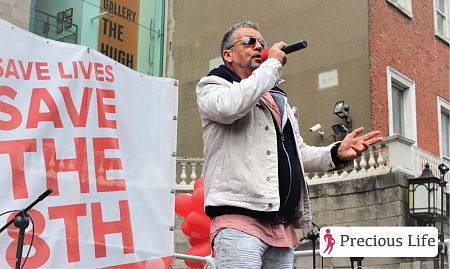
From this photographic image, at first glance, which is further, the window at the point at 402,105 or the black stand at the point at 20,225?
the window at the point at 402,105

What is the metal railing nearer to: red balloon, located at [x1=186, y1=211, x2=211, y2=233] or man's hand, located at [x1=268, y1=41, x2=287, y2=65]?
red balloon, located at [x1=186, y1=211, x2=211, y2=233]

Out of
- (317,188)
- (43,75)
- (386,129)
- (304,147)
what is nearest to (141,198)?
(43,75)

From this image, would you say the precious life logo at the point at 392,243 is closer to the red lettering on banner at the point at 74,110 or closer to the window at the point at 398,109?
the red lettering on banner at the point at 74,110

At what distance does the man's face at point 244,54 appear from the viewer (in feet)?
8.20

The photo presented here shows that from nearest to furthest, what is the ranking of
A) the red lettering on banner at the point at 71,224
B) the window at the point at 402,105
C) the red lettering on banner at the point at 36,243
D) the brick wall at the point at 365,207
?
the red lettering on banner at the point at 36,243 → the red lettering on banner at the point at 71,224 → the brick wall at the point at 365,207 → the window at the point at 402,105

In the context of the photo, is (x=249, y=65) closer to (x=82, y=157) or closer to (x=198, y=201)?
(x=82, y=157)

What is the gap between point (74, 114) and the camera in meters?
3.36

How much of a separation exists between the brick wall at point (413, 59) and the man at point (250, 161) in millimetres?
12094

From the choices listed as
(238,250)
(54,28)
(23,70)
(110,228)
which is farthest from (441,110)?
(238,250)

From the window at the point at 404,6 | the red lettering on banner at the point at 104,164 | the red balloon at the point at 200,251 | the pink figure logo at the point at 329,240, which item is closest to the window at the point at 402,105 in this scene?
the window at the point at 404,6

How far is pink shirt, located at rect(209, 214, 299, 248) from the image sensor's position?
2283 millimetres

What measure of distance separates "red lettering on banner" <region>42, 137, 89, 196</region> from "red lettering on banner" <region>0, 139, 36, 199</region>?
103mm

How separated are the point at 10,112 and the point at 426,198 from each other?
33.3 ft

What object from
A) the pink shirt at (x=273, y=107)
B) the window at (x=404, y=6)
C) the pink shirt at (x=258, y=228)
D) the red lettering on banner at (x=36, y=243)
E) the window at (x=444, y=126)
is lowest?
the red lettering on banner at (x=36, y=243)
